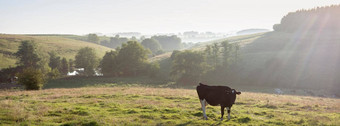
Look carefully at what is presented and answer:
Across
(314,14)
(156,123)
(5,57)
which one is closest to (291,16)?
(314,14)

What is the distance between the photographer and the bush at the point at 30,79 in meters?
30.1

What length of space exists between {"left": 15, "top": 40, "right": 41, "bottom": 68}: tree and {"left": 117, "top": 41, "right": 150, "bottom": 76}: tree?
1055 inches

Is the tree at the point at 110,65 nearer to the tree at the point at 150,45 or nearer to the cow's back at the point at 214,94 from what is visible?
the cow's back at the point at 214,94

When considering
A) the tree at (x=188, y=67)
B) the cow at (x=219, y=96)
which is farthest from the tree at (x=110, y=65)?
the cow at (x=219, y=96)

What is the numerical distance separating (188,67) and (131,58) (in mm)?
20448

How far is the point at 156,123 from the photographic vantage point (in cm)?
1127

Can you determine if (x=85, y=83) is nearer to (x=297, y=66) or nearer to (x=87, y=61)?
(x=87, y=61)

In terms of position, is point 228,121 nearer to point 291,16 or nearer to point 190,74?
point 190,74

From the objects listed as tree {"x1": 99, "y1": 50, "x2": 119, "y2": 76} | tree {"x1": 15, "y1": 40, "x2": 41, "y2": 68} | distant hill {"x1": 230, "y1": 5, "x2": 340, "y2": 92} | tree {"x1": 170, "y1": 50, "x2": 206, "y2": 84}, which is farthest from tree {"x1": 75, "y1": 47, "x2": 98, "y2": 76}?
distant hill {"x1": 230, "y1": 5, "x2": 340, "y2": 92}

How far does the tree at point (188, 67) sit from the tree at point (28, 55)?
45357 millimetres

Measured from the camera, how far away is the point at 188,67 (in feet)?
200

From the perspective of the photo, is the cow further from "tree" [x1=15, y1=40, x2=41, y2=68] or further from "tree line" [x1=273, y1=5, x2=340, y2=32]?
"tree line" [x1=273, y1=5, x2=340, y2=32]

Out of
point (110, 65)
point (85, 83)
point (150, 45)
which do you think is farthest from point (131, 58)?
point (150, 45)

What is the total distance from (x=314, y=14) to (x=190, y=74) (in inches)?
3951
